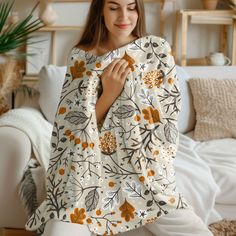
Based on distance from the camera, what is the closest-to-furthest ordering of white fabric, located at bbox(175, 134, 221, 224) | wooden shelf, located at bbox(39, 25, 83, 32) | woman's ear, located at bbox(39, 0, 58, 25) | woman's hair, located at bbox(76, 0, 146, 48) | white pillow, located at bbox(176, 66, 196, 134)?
woman's hair, located at bbox(76, 0, 146, 48), white fabric, located at bbox(175, 134, 221, 224), white pillow, located at bbox(176, 66, 196, 134), woman's ear, located at bbox(39, 0, 58, 25), wooden shelf, located at bbox(39, 25, 83, 32)

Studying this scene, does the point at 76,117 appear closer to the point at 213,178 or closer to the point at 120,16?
the point at 120,16

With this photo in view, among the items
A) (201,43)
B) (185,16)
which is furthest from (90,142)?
(201,43)

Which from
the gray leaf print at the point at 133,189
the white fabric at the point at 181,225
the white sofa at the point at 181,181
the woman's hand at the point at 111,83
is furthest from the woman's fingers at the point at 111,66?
the white sofa at the point at 181,181

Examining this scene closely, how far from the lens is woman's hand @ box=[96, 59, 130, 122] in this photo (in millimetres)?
1597

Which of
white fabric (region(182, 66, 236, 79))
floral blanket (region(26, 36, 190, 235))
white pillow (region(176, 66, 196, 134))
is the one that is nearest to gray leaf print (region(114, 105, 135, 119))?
floral blanket (region(26, 36, 190, 235))

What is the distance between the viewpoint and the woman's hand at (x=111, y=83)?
1597 mm

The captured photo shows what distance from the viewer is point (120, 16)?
1590 mm

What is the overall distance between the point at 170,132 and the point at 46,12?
69.9 inches

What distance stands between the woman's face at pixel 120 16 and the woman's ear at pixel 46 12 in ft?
5.25

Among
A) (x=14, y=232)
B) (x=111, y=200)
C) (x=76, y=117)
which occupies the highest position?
(x=76, y=117)

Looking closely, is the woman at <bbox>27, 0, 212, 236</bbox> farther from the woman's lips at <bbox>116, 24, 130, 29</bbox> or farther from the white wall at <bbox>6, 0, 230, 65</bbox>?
the white wall at <bbox>6, 0, 230, 65</bbox>

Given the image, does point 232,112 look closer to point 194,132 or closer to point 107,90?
point 194,132

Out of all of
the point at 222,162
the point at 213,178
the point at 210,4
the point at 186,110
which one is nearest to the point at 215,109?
the point at 186,110

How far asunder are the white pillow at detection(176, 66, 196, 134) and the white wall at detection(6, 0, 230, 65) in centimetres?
77
